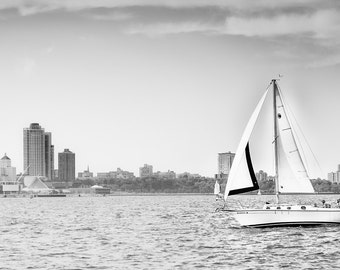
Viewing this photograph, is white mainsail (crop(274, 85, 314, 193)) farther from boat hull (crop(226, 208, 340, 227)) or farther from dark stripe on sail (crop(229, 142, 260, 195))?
boat hull (crop(226, 208, 340, 227))

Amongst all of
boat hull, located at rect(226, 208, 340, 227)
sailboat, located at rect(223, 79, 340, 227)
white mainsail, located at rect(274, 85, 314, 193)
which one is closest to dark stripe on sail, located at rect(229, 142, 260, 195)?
sailboat, located at rect(223, 79, 340, 227)

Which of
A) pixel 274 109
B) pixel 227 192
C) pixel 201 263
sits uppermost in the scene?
pixel 274 109

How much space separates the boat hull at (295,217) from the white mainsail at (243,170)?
7.35ft

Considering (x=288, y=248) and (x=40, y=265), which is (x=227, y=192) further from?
(x=40, y=265)

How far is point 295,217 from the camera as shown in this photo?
66.9 m

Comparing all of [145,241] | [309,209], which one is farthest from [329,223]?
[145,241]

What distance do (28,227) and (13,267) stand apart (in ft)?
123

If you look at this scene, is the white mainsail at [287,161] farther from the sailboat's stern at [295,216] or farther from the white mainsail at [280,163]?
the sailboat's stern at [295,216]

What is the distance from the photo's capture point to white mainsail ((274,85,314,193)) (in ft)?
227

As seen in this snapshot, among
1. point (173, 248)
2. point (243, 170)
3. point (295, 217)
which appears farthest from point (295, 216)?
point (173, 248)

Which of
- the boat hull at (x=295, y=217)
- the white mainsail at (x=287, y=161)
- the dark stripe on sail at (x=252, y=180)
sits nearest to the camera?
the boat hull at (x=295, y=217)

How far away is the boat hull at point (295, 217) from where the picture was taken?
66.9 metres

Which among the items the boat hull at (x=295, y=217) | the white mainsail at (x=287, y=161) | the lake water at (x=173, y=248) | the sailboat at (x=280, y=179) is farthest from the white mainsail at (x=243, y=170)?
the lake water at (x=173, y=248)

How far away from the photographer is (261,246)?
57.3 m
